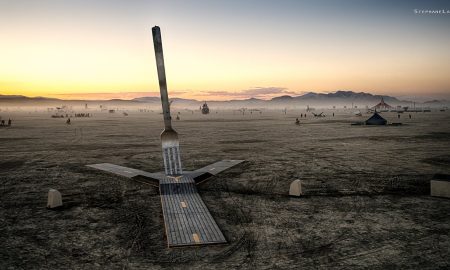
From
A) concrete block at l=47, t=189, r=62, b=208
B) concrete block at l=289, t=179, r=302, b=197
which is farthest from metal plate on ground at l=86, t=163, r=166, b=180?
concrete block at l=289, t=179, r=302, b=197

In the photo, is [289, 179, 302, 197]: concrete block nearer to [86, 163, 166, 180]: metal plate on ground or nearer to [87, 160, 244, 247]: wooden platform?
[87, 160, 244, 247]: wooden platform

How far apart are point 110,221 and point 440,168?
71.2 feet

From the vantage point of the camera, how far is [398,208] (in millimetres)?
15078

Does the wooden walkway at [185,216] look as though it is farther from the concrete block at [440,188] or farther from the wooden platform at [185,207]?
the concrete block at [440,188]

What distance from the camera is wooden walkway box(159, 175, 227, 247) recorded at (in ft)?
38.8

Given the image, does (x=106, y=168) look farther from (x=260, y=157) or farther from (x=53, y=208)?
(x=260, y=157)

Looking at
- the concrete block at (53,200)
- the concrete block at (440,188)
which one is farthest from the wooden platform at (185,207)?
the concrete block at (440,188)

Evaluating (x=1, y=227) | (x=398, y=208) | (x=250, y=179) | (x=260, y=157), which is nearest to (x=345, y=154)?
(x=260, y=157)

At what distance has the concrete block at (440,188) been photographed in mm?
16461

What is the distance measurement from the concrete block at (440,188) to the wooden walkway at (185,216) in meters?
11.3

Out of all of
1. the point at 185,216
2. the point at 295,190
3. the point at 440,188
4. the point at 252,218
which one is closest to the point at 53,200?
the point at 185,216

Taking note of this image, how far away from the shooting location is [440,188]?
16594 millimetres

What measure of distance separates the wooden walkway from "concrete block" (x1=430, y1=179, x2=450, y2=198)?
37.2ft

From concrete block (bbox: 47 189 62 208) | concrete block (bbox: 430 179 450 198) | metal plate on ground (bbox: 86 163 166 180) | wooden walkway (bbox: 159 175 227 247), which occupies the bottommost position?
concrete block (bbox: 430 179 450 198)
